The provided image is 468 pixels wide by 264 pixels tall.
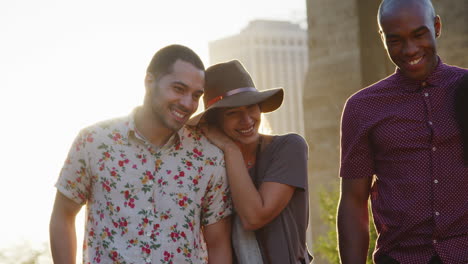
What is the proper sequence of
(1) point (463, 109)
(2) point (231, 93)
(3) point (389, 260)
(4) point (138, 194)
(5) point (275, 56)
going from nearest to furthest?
1. (1) point (463, 109)
2. (3) point (389, 260)
3. (4) point (138, 194)
4. (2) point (231, 93)
5. (5) point (275, 56)

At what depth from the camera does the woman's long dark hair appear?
3227mm

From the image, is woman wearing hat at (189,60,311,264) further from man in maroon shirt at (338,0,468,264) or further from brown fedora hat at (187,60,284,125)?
man in maroon shirt at (338,0,468,264)

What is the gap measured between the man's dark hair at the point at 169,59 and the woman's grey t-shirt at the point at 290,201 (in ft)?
1.92

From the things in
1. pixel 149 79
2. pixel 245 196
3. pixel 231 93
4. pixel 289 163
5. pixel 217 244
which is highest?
pixel 149 79

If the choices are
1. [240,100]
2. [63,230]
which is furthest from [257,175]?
[63,230]

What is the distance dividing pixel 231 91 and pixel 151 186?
2.37 ft

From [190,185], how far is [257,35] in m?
103

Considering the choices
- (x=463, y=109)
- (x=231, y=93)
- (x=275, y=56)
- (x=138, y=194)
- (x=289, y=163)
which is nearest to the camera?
(x=463, y=109)

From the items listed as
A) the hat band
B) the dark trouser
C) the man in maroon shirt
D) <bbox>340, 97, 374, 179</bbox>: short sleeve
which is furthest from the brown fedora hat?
the dark trouser

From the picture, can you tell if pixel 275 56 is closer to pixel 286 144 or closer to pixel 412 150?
pixel 286 144

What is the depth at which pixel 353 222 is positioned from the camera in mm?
3592

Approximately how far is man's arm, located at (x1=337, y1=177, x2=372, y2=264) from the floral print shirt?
2.07 feet

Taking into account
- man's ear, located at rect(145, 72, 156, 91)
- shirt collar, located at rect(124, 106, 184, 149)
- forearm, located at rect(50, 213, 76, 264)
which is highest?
man's ear, located at rect(145, 72, 156, 91)

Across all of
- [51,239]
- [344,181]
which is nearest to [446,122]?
[344,181]
